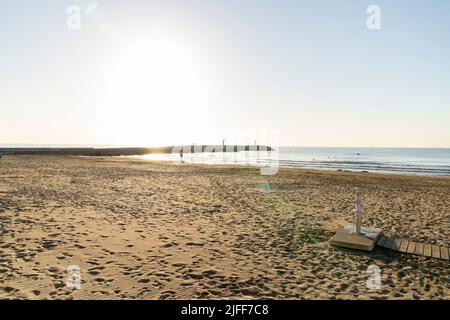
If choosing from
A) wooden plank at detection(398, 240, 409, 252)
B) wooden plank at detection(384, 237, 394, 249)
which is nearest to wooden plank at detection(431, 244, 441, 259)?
wooden plank at detection(398, 240, 409, 252)

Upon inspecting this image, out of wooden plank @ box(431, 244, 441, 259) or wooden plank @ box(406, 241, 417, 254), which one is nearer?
wooden plank @ box(431, 244, 441, 259)

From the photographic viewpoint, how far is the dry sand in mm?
5465

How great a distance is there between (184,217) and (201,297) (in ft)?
19.5

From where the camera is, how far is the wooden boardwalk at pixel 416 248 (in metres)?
7.45

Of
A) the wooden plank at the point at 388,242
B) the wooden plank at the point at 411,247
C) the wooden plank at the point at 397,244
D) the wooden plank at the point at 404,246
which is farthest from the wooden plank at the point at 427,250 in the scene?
the wooden plank at the point at 388,242

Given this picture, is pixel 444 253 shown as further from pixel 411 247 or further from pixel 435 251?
pixel 411 247

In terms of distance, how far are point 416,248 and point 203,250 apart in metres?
5.62

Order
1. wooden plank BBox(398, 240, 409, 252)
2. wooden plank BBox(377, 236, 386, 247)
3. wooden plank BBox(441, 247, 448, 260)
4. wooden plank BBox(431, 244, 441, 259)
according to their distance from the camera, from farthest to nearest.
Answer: wooden plank BBox(377, 236, 386, 247), wooden plank BBox(398, 240, 409, 252), wooden plank BBox(431, 244, 441, 259), wooden plank BBox(441, 247, 448, 260)

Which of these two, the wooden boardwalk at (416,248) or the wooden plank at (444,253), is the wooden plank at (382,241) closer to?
the wooden boardwalk at (416,248)

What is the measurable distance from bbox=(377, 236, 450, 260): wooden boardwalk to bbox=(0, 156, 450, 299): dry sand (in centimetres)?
30

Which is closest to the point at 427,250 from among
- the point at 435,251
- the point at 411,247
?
the point at 435,251

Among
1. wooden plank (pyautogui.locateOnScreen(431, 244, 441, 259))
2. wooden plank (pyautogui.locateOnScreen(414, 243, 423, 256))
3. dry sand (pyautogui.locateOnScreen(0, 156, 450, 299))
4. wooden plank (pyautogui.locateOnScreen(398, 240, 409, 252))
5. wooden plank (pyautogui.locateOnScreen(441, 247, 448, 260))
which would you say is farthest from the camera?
wooden plank (pyautogui.locateOnScreen(398, 240, 409, 252))

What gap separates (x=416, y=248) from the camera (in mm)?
7793

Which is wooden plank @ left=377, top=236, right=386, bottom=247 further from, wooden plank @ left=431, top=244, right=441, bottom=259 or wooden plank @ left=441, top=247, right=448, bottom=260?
wooden plank @ left=441, top=247, right=448, bottom=260
